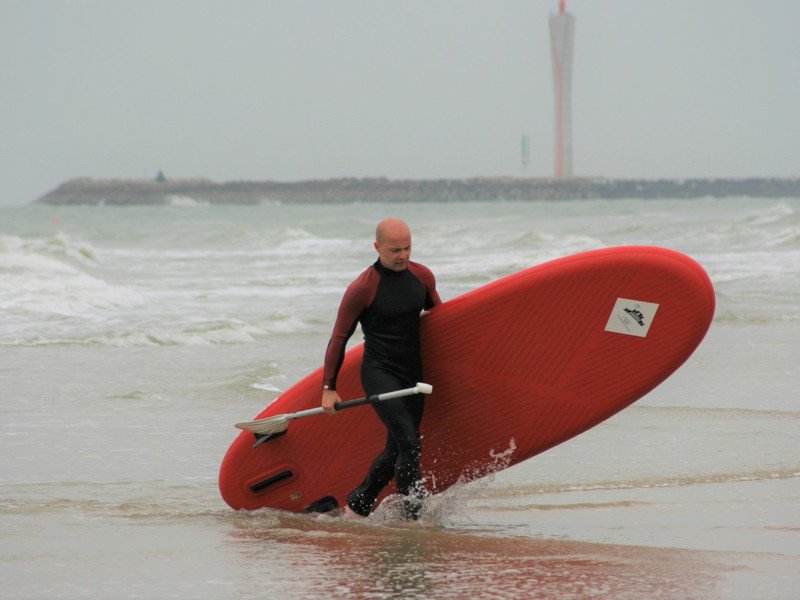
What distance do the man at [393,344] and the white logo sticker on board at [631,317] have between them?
59 cm

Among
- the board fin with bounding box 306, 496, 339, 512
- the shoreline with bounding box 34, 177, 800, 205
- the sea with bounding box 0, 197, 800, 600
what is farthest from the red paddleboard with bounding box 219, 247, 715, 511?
the shoreline with bounding box 34, 177, 800, 205

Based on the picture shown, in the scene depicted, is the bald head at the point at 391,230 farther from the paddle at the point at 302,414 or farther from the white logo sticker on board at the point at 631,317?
the white logo sticker on board at the point at 631,317

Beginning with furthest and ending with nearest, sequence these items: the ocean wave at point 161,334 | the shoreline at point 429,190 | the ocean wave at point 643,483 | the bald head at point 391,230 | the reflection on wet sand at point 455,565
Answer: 1. the shoreline at point 429,190
2. the ocean wave at point 161,334
3. the ocean wave at point 643,483
4. the bald head at point 391,230
5. the reflection on wet sand at point 455,565

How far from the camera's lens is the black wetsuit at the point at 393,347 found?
12.9 ft

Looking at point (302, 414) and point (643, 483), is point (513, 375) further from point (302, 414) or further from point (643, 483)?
point (643, 483)

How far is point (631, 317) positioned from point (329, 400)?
1.01m

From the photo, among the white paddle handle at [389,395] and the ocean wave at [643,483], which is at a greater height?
the white paddle handle at [389,395]

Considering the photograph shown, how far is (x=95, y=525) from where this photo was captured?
162 inches

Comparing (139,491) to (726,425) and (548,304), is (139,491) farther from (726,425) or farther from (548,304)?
(726,425)

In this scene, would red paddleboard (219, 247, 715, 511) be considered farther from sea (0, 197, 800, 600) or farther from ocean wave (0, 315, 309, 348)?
ocean wave (0, 315, 309, 348)

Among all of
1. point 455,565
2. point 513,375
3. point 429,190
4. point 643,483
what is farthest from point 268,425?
point 429,190

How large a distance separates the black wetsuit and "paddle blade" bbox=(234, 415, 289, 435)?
34cm

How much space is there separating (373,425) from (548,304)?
0.76 m

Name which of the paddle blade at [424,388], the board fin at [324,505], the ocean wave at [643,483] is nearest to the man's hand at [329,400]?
the paddle blade at [424,388]
